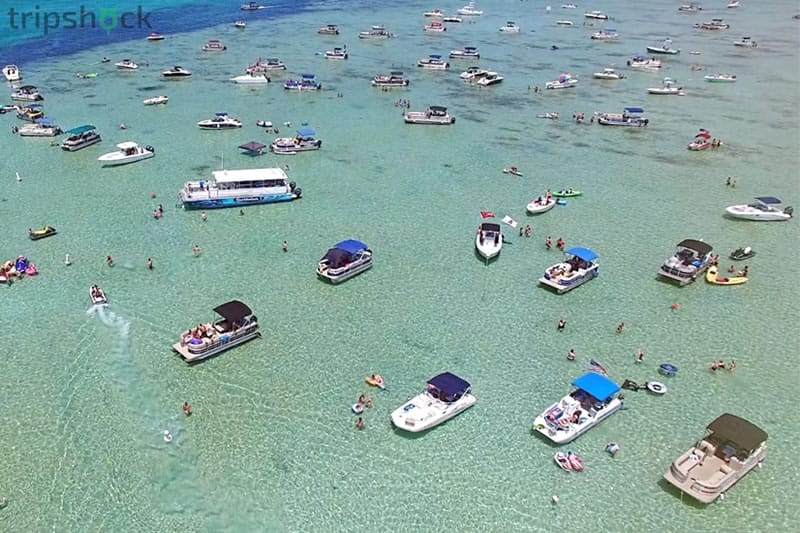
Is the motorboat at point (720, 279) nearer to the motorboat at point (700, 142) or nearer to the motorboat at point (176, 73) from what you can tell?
the motorboat at point (700, 142)

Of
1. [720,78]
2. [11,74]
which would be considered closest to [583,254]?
[720,78]

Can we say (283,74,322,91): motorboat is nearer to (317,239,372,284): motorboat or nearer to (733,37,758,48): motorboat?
(317,239,372,284): motorboat

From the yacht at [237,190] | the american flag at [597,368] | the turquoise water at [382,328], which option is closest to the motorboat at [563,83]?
the turquoise water at [382,328]

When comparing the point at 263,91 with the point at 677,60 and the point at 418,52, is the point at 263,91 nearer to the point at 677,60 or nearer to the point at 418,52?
the point at 418,52

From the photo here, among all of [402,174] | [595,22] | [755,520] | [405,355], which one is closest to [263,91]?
[402,174]

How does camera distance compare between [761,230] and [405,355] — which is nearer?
[405,355]

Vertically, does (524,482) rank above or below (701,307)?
below

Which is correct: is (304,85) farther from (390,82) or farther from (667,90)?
(667,90)
